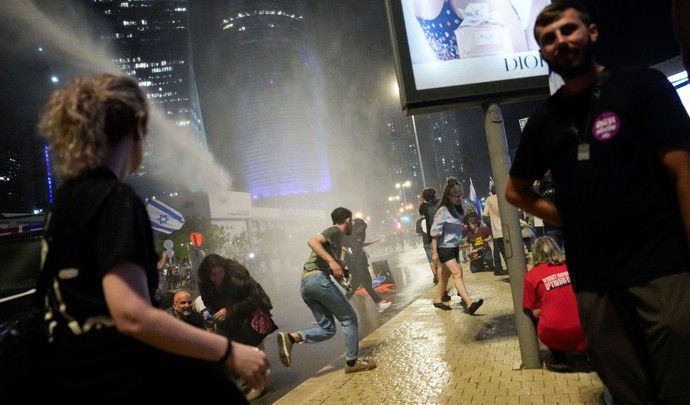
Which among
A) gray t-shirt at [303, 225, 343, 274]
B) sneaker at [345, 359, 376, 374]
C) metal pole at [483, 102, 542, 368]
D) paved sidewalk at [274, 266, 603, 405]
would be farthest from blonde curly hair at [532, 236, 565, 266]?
gray t-shirt at [303, 225, 343, 274]

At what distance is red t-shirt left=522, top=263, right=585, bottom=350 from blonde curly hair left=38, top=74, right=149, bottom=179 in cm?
351

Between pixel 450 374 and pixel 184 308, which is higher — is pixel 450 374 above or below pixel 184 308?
below

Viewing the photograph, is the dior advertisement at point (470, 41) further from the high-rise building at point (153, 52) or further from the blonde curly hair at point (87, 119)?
the high-rise building at point (153, 52)

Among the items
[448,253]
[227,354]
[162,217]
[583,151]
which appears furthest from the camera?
[162,217]

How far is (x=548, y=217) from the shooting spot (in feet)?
6.45

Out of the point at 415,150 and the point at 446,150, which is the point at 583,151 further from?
the point at 446,150

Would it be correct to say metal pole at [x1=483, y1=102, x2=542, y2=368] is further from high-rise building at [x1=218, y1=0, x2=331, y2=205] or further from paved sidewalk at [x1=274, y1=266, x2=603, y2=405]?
high-rise building at [x1=218, y1=0, x2=331, y2=205]

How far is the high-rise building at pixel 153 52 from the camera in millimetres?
151500

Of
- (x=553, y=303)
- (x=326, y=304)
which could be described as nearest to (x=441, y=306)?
(x=326, y=304)

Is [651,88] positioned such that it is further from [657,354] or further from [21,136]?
[21,136]

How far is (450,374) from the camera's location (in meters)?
4.30

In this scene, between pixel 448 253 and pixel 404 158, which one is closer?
pixel 448 253

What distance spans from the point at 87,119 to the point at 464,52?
384cm

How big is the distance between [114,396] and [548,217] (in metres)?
1.77
